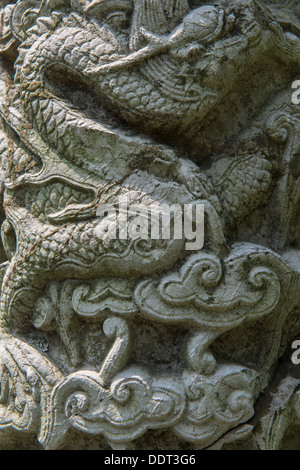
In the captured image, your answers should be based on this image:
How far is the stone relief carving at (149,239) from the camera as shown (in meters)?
1.98

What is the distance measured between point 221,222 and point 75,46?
78 cm

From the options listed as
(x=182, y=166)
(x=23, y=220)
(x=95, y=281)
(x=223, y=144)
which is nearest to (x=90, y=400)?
(x=95, y=281)

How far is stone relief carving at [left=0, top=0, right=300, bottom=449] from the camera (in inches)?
77.8

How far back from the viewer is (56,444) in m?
2.04

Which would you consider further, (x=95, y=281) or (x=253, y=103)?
(x=253, y=103)

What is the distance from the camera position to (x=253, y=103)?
7.32ft

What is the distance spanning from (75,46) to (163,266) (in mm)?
810

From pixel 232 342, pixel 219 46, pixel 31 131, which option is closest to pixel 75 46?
pixel 31 131

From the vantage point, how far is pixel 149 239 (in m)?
1.97

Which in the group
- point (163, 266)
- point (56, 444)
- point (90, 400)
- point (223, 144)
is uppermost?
point (223, 144)

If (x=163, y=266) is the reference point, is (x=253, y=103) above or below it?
above

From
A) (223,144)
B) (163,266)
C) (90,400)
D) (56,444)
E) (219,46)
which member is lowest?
(56,444)

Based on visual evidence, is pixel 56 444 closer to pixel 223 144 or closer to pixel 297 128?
pixel 223 144

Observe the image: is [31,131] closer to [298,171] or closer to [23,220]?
[23,220]
